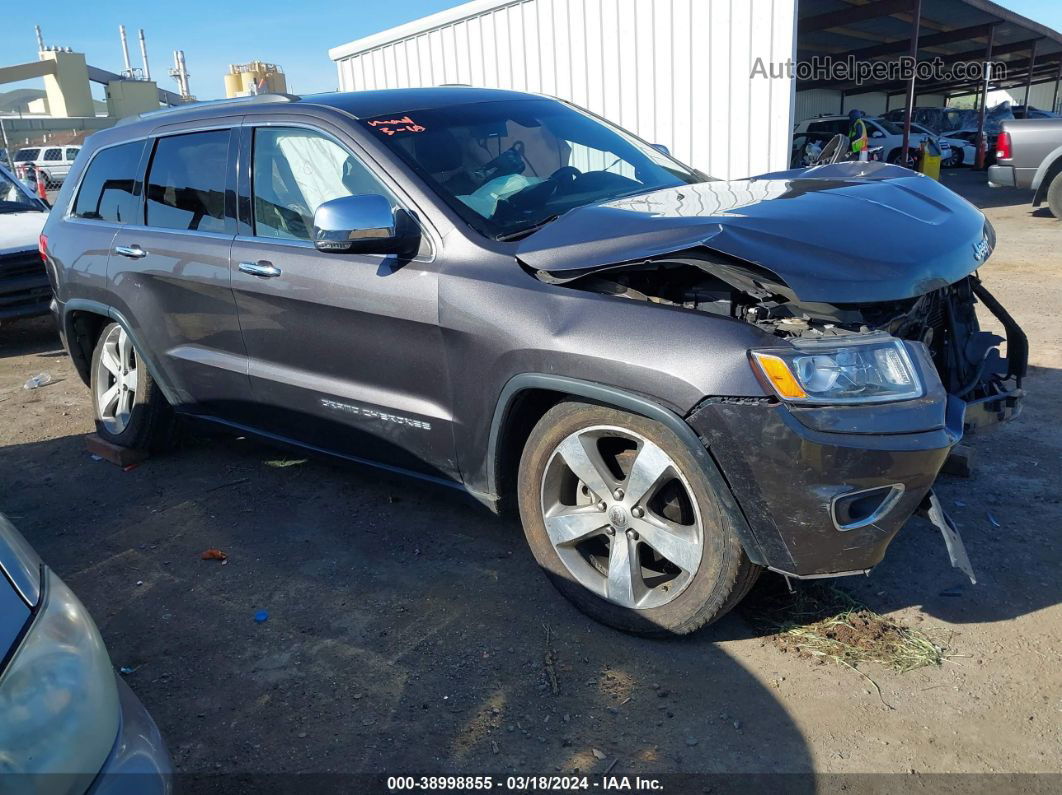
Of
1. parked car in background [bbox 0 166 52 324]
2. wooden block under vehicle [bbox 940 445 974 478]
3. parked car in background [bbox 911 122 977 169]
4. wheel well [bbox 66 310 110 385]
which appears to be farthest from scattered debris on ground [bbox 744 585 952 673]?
parked car in background [bbox 911 122 977 169]

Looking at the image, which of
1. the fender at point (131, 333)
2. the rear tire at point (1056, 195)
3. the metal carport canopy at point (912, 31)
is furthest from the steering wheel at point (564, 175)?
the metal carport canopy at point (912, 31)

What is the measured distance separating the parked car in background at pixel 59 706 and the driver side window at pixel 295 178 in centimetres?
209

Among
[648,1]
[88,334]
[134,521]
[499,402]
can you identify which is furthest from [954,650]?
[648,1]

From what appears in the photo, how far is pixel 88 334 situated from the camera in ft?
16.7

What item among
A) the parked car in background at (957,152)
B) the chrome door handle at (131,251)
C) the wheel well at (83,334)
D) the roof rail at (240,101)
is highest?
the roof rail at (240,101)

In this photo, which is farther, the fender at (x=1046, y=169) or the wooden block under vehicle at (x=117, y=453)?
the fender at (x=1046, y=169)

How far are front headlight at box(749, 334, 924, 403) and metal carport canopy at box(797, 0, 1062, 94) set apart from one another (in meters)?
15.6

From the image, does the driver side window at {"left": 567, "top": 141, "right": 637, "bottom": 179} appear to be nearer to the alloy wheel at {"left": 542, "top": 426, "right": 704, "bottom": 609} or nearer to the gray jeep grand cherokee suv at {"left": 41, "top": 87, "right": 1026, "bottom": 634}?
the gray jeep grand cherokee suv at {"left": 41, "top": 87, "right": 1026, "bottom": 634}

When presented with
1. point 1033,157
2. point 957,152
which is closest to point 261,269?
point 1033,157

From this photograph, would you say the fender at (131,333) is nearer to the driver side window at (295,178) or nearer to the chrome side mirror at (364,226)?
the driver side window at (295,178)

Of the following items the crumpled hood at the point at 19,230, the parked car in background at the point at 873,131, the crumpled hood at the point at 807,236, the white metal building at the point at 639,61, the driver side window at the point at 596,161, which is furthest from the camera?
the parked car in background at the point at 873,131

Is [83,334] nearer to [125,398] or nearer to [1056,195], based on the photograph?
[125,398]

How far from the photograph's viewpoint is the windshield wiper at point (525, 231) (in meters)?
3.16

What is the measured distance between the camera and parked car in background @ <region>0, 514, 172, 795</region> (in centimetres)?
144
